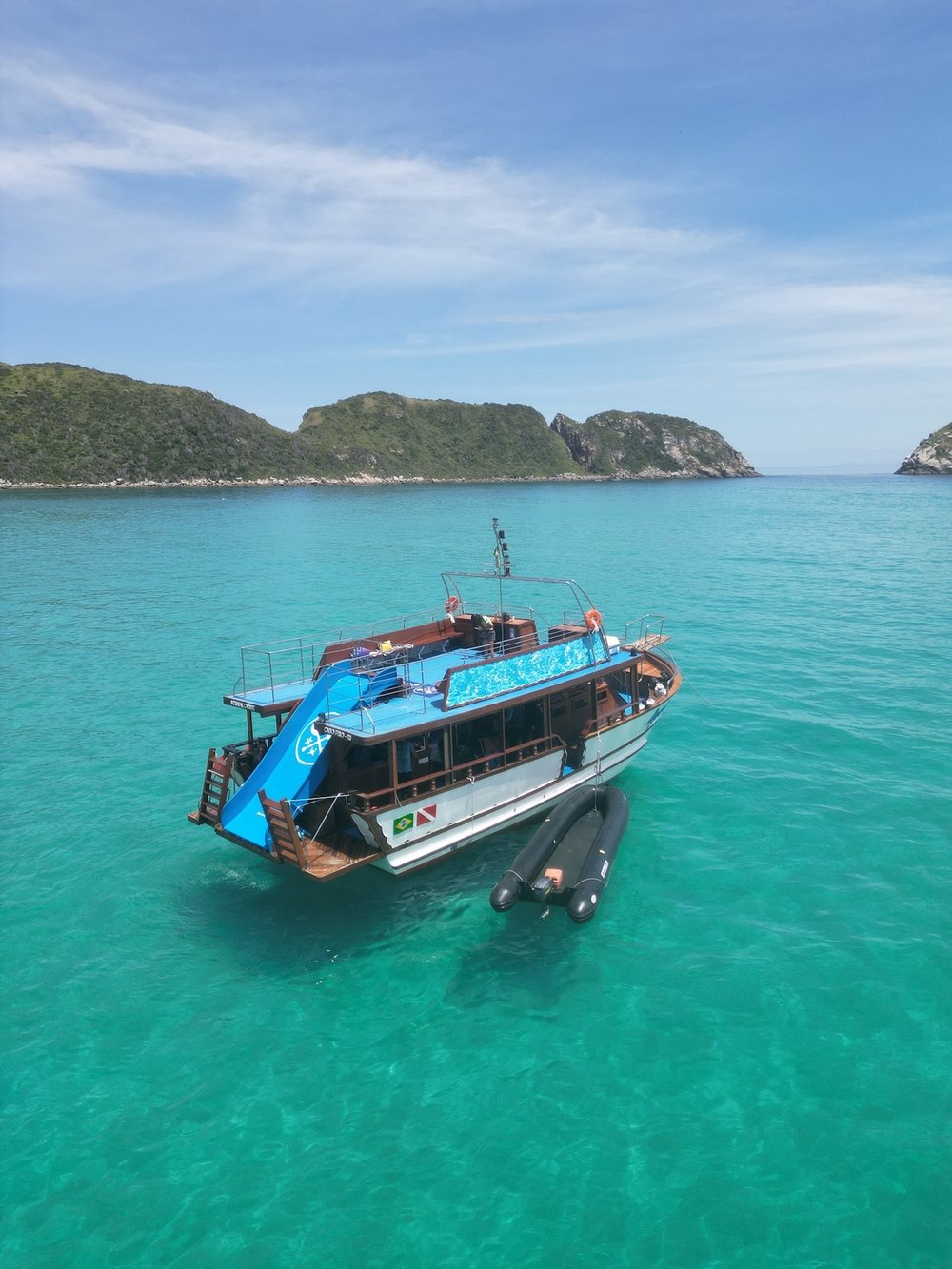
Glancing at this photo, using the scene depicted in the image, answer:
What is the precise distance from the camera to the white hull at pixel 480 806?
15.2 meters

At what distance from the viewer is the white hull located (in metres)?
15.2

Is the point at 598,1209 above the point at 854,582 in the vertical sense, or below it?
below

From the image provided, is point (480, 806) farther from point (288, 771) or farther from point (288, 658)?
point (288, 658)

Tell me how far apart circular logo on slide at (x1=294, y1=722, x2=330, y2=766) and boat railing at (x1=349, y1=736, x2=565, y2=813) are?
3.63 ft

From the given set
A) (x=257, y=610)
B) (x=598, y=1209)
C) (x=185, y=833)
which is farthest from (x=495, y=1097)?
(x=257, y=610)

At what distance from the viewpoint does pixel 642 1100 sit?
1132cm

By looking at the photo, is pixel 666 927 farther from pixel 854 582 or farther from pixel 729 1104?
pixel 854 582

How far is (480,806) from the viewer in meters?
17.0

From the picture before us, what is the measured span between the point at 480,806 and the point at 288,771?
4.25 metres

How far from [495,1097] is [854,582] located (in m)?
50.6

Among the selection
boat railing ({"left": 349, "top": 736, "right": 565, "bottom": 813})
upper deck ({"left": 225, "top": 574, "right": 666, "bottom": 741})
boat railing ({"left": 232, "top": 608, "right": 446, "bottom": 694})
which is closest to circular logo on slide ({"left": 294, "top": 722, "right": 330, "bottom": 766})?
upper deck ({"left": 225, "top": 574, "right": 666, "bottom": 741})

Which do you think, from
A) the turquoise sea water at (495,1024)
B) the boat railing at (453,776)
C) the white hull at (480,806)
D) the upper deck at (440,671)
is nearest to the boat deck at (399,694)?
the upper deck at (440,671)

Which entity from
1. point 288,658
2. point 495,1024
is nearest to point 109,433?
point 288,658

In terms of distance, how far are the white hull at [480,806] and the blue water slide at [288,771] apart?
1.68m
